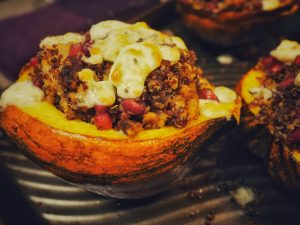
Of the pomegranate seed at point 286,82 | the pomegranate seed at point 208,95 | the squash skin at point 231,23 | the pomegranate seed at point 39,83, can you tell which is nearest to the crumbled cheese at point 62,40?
the pomegranate seed at point 39,83

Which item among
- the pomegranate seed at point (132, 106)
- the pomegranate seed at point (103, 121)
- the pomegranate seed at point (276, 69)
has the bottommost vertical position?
the pomegranate seed at point (276, 69)

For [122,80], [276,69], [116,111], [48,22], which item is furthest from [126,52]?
[48,22]

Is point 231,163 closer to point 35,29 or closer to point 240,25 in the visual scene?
point 240,25

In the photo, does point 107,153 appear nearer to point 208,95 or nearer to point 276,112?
point 208,95

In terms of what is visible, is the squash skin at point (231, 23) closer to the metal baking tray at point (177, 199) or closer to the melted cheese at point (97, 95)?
the metal baking tray at point (177, 199)

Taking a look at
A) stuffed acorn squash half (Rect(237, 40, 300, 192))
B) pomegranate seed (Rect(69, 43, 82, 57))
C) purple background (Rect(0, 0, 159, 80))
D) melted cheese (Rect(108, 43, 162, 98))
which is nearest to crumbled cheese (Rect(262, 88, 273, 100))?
stuffed acorn squash half (Rect(237, 40, 300, 192))

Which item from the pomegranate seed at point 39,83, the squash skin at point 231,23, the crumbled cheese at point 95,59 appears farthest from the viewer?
the squash skin at point 231,23

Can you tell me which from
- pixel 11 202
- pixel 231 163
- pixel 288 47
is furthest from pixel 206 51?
pixel 11 202
